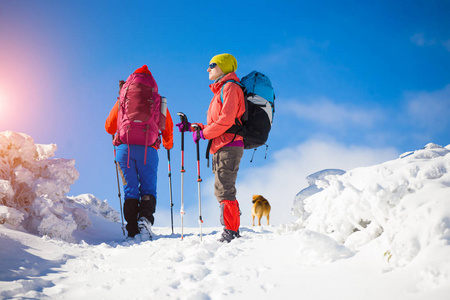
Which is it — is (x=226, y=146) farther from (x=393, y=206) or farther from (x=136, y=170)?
(x=393, y=206)

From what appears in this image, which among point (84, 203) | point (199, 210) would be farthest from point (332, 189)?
point (84, 203)

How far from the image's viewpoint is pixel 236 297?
222 cm

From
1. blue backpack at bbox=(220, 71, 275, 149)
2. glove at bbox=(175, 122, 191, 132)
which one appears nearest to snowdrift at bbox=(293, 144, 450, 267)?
blue backpack at bbox=(220, 71, 275, 149)

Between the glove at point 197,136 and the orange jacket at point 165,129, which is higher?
the orange jacket at point 165,129

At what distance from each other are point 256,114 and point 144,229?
3.47m

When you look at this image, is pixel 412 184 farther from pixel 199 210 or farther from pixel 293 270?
pixel 199 210

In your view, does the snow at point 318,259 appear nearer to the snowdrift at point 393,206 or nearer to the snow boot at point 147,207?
the snowdrift at point 393,206

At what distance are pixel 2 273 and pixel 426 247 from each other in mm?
3780

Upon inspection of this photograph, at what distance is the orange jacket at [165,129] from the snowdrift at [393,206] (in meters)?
4.59

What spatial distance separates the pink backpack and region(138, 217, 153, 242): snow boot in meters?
1.66

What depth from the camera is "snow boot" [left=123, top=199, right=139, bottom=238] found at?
682cm

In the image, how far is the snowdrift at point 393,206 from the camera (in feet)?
6.81

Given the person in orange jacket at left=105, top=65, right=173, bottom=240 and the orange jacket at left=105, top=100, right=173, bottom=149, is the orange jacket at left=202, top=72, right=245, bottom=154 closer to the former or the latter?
Answer: the person in orange jacket at left=105, top=65, right=173, bottom=240

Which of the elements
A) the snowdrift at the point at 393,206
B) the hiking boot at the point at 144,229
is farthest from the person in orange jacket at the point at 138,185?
the snowdrift at the point at 393,206
